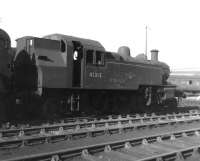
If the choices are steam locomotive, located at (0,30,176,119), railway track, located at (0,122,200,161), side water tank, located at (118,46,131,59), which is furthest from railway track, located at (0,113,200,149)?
side water tank, located at (118,46,131,59)

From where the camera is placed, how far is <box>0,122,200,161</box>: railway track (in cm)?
654

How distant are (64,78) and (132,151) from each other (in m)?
5.53

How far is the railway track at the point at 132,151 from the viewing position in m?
6.54

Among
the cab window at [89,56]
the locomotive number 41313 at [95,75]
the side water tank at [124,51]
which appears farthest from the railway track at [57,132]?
the side water tank at [124,51]

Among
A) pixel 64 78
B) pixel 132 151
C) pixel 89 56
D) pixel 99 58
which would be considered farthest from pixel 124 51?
pixel 132 151

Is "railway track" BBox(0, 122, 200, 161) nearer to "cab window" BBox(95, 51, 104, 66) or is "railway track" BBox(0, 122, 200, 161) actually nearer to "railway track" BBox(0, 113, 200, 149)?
"railway track" BBox(0, 113, 200, 149)

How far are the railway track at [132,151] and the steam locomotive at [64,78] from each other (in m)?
4.66

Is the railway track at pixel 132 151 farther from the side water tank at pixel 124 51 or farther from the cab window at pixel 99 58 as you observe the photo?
the side water tank at pixel 124 51

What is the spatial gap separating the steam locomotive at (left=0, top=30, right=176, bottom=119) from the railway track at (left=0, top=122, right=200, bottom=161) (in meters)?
4.66

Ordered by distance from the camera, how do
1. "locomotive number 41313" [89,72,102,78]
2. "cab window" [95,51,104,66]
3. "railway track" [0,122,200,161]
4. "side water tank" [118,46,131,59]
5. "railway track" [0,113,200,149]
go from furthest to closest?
"side water tank" [118,46,131,59], "cab window" [95,51,104,66], "locomotive number 41313" [89,72,102,78], "railway track" [0,113,200,149], "railway track" [0,122,200,161]

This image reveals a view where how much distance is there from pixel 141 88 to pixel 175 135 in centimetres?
658

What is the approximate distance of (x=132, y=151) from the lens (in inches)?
304

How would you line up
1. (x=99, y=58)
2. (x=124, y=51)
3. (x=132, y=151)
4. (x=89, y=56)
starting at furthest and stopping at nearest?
(x=124, y=51) < (x=99, y=58) < (x=89, y=56) < (x=132, y=151)

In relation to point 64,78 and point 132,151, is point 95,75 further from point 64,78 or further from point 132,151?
point 132,151
